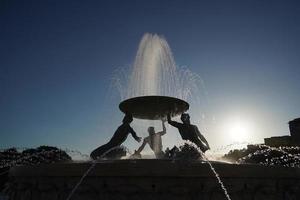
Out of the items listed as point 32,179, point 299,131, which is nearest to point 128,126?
point 32,179

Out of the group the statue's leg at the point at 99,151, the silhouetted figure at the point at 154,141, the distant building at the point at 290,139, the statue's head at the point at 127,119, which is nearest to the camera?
the statue's leg at the point at 99,151

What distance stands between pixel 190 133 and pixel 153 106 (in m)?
1.80

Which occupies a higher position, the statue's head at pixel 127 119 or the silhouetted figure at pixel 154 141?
the statue's head at pixel 127 119

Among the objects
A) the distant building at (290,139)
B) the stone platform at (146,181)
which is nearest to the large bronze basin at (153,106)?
the stone platform at (146,181)

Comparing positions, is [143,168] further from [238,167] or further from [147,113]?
[147,113]

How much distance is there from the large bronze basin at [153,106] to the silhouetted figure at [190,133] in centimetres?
65

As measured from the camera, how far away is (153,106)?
12.4m

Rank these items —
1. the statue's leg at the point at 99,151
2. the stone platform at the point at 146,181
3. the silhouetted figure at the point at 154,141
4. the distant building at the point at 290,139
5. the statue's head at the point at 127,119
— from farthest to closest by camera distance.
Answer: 1. the distant building at the point at 290,139
2. the silhouetted figure at the point at 154,141
3. the statue's head at the point at 127,119
4. the statue's leg at the point at 99,151
5. the stone platform at the point at 146,181

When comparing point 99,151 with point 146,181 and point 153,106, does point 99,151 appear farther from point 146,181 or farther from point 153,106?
point 146,181

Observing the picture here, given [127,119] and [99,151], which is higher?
[127,119]

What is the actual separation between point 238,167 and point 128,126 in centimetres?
561

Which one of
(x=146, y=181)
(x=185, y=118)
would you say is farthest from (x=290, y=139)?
(x=146, y=181)

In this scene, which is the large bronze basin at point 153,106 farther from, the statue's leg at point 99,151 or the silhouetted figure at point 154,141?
the statue's leg at point 99,151

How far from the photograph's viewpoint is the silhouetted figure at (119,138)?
11.0 meters
